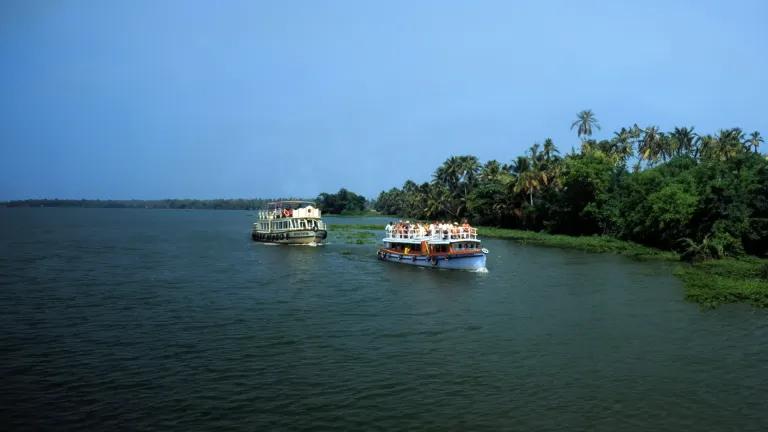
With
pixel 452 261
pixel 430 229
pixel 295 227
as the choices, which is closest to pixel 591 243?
pixel 430 229

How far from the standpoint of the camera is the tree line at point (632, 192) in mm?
52812

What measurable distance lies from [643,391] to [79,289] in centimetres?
3303

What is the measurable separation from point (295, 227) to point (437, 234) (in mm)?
32135

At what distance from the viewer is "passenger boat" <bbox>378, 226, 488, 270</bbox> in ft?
157

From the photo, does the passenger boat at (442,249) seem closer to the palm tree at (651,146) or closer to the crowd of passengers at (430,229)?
the crowd of passengers at (430,229)

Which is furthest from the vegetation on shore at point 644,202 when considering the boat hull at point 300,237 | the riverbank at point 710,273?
the boat hull at point 300,237

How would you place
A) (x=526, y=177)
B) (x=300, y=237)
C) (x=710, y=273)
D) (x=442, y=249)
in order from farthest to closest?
(x=526, y=177) → (x=300, y=237) → (x=442, y=249) → (x=710, y=273)

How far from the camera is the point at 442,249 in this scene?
49625 mm

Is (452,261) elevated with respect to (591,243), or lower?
lower

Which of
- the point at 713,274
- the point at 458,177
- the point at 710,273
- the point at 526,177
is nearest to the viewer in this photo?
the point at 713,274

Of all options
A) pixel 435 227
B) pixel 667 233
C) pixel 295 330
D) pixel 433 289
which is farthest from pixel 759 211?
pixel 295 330

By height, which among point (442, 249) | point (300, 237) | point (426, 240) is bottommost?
point (300, 237)

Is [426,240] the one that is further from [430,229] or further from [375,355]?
[375,355]

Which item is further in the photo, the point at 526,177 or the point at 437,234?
the point at 526,177
